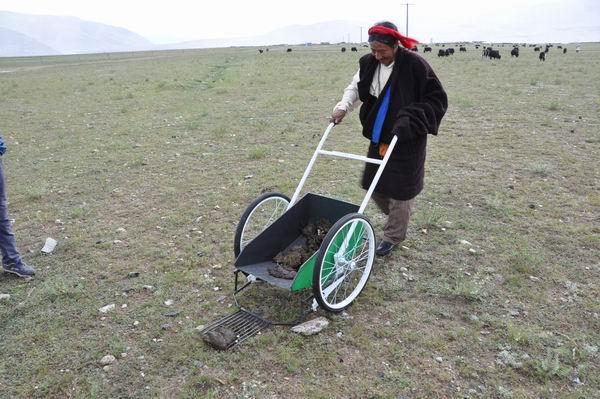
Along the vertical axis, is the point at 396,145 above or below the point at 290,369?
above

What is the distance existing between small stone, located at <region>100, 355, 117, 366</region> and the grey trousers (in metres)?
2.77

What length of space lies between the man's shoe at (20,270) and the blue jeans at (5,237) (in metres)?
0.03

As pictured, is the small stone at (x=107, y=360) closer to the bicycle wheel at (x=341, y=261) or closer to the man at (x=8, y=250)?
the bicycle wheel at (x=341, y=261)

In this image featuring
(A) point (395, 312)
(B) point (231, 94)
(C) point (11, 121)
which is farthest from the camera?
(B) point (231, 94)

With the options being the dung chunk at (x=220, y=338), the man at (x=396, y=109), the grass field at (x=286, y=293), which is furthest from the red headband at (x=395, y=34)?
Result: the dung chunk at (x=220, y=338)

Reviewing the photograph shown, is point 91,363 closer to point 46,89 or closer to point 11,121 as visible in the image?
point 11,121

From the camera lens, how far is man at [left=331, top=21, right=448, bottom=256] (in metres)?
3.87

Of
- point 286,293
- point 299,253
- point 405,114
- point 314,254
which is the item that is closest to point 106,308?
point 286,293

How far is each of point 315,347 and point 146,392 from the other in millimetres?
1209

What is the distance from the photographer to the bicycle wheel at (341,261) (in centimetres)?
343

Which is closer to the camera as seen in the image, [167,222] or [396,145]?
[396,145]

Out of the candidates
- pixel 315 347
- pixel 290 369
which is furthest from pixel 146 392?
pixel 315 347

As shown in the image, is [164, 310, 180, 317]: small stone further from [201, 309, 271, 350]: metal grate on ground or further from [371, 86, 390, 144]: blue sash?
[371, 86, 390, 144]: blue sash

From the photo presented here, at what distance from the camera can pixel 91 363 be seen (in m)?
3.28
